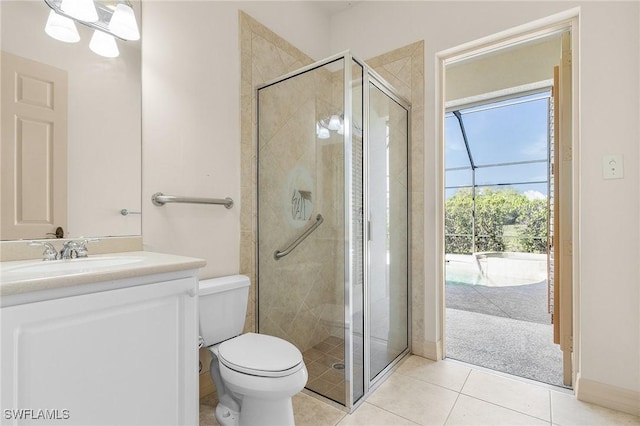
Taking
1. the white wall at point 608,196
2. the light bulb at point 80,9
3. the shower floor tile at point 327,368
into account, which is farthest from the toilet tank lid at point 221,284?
Result: the white wall at point 608,196

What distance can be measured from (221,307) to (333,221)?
757mm

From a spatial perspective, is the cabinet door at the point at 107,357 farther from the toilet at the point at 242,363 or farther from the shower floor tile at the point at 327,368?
the shower floor tile at the point at 327,368

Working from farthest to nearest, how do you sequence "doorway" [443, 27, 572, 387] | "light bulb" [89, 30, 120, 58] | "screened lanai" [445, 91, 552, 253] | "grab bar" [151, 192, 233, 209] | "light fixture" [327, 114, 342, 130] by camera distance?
"screened lanai" [445, 91, 552, 253] < "doorway" [443, 27, 572, 387] < "light fixture" [327, 114, 342, 130] < "grab bar" [151, 192, 233, 209] < "light bulb" [89, 30, 120, 58]

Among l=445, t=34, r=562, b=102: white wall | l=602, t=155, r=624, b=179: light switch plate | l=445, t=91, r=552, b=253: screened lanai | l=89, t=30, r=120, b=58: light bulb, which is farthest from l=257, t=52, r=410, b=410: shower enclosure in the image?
l=445, t=91, r=552, b=253: screened lanai

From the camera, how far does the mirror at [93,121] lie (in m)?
1.18

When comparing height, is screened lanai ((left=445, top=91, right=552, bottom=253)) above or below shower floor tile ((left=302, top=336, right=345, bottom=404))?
above

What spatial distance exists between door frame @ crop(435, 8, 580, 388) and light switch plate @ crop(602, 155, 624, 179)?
11cm

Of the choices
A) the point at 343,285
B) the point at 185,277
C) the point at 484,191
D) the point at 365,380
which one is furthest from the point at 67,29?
the point at 484,191

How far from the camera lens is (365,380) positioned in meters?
1.77

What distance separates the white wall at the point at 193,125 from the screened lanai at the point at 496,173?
285 cm

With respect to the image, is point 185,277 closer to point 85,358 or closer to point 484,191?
point 85,358

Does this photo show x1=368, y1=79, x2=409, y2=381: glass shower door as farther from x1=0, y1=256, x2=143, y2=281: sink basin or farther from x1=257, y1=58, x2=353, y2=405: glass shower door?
x1=0, y1=256, x2=143, y2=281: sink basin

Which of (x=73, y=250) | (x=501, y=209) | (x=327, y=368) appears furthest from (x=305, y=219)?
(x=501, y=209)

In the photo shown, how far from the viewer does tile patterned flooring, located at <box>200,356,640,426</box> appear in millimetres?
1548
